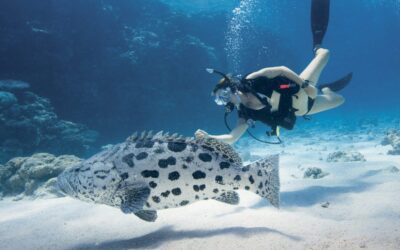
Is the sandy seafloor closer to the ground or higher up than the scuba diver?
closer to the ground

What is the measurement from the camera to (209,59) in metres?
27.9

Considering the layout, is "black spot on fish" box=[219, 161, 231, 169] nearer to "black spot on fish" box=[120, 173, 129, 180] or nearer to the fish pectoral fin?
the fish pectoral fin

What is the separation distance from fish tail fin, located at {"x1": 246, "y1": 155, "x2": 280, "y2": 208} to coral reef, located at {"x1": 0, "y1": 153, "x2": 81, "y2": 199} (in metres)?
6.86

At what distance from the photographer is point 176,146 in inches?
166

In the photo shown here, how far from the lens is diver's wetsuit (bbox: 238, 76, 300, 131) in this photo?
650 centimetres

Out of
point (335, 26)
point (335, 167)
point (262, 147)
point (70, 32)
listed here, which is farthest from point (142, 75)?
point (335, 26)

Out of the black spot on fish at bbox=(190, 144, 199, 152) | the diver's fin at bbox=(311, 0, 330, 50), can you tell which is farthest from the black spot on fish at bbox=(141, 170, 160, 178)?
the diver's fin at bbox=(311, 0, 330, 50)

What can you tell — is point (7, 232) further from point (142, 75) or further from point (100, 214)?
point (142, 75)

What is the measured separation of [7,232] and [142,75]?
796 inches

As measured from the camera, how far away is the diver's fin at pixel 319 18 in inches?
371

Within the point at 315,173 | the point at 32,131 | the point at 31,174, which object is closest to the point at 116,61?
the point at 32,131

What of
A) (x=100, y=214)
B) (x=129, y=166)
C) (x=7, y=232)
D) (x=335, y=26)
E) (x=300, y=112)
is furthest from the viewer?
(x=335, y=26)

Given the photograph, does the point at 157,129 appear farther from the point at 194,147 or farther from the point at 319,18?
the point at 194,147

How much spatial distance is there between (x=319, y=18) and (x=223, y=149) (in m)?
7.26
